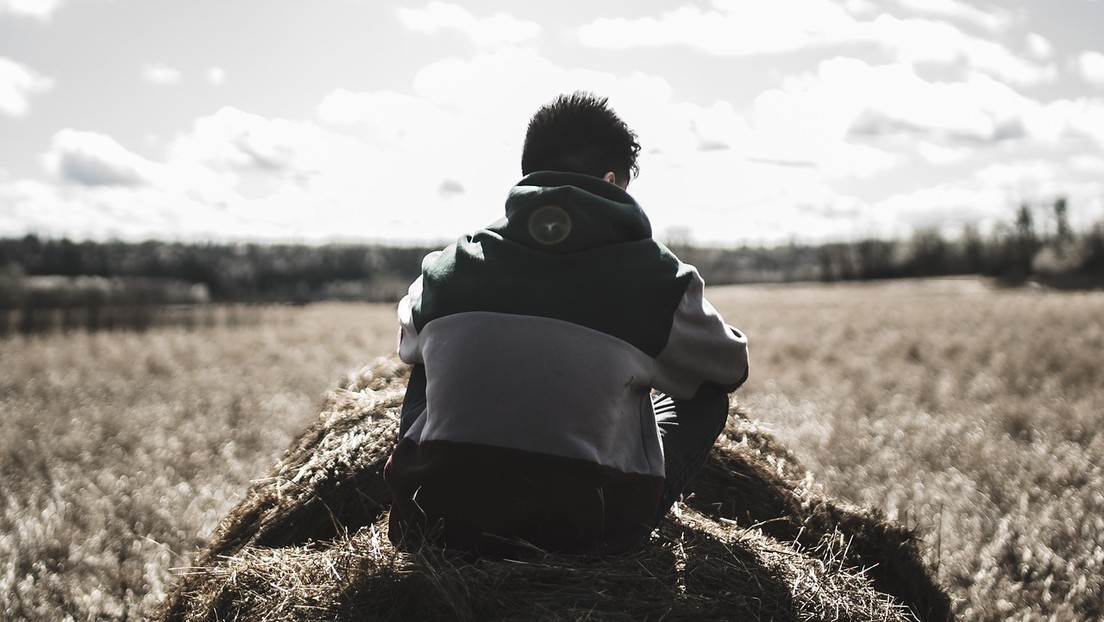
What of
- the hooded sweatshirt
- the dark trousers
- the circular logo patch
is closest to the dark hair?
the hooded sweatshirt

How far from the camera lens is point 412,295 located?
3031mm

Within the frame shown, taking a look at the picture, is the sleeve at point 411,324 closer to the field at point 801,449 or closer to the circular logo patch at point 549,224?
the circular logo patch at point 549,224

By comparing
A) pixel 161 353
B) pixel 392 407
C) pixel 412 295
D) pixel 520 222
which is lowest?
pixel 161 353

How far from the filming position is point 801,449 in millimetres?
7668

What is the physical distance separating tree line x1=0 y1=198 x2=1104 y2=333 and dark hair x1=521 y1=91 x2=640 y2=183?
33.8 metres

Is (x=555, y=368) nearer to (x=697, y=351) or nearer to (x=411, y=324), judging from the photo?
(x=697, y=351)

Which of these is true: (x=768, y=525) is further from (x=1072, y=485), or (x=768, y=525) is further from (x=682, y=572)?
(x=1072, y=485)

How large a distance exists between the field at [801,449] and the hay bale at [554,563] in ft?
2.12

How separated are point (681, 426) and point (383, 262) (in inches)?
4587

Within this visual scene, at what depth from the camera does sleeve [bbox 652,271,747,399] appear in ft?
8.45

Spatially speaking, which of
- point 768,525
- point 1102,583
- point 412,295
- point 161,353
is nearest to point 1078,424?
point 1102,583

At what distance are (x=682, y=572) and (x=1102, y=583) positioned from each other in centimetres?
314

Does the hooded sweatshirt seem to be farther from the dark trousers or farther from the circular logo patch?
the dark trousers

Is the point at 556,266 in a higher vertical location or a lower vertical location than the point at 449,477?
higher
